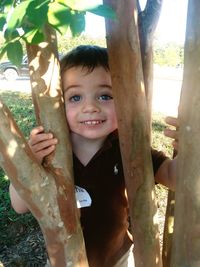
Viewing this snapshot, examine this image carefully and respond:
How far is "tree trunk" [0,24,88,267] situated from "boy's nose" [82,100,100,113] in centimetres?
26

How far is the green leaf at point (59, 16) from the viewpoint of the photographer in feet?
2.25

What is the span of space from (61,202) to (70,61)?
62 cm

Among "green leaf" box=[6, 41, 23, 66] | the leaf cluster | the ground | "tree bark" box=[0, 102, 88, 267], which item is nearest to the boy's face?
"tree bark" box=[0, 102, 88, 267]

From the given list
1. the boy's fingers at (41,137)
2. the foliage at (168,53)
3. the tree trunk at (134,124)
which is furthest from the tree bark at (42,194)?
the foliage at (168,53)

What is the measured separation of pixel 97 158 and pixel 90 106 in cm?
27

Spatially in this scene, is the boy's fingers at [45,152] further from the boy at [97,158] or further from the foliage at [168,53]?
the foliage at [168,53]

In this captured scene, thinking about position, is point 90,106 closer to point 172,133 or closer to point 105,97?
point 105,97

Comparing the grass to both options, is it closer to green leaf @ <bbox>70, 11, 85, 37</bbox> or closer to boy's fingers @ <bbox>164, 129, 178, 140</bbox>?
boy's fingers @ <bbox>164, 129, 178, 140</bbox>

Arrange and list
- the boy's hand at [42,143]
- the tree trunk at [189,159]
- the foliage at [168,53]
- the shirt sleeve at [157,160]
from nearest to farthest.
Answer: the tree trunk at [189,159] < the boy's hand at [42,143] < the shirt sleeve at [157,160] < the foliage at [168,53]

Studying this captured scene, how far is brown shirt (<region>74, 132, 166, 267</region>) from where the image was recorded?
5.20 feet

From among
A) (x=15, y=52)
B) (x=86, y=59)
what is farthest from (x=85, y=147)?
(x=15, y=52)

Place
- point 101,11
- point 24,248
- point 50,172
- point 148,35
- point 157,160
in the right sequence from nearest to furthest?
1. point 101,11
2. point 50,172
3. point 157,160
4. point 148,35
5. point 24,248

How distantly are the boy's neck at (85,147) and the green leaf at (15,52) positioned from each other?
2.47 feet

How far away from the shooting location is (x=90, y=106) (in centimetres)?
144
